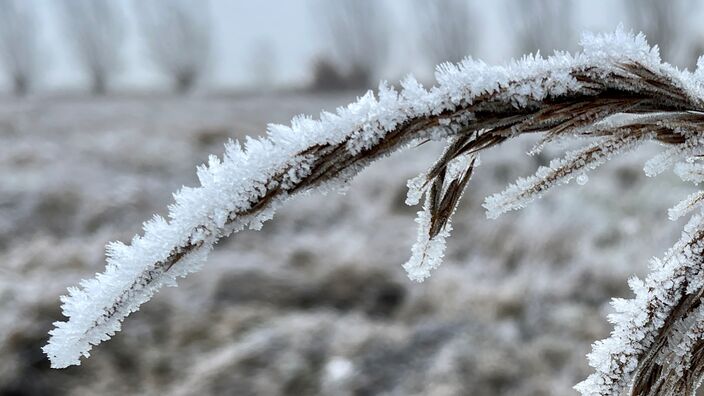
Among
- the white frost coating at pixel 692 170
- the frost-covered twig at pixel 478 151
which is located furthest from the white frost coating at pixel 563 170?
the white frost coating at pixel 692 170

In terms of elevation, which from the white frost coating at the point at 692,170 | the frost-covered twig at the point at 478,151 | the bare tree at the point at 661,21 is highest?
the bare tree at the point at 661,21

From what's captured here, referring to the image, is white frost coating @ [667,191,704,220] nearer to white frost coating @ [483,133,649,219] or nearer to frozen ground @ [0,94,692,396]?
white frost coating @ [483,133,649,219]

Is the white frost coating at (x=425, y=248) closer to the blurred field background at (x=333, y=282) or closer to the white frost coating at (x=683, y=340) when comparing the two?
the white frost coating at (x=683, y=340)

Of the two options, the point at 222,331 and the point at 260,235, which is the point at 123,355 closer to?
the point at 222,331

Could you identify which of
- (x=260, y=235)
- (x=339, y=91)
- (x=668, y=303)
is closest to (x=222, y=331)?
(x=260, y=235)

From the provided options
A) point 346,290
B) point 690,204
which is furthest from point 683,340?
point 346,290

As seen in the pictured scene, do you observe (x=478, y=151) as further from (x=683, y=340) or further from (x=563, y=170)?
(x=683, y=340)
